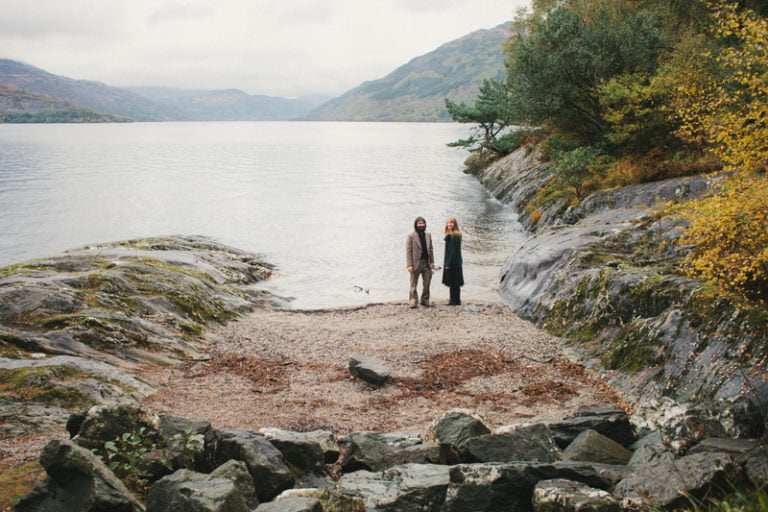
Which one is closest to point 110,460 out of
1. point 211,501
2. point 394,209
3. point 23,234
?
point 211,501

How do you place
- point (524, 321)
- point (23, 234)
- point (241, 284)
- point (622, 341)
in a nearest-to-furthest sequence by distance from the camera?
point (622, 341)
point (524, 321)
point (241, 284)
point (23, 234)

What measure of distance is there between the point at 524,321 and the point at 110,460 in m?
11.9

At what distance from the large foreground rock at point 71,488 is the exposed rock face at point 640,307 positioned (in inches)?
295

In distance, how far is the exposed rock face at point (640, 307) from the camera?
7816 millimetres

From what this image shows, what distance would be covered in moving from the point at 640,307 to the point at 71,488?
10.3 meters

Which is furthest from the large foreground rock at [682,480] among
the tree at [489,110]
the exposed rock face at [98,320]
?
the tree at [489,110]

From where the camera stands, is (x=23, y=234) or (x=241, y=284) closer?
(x=241, y=284)

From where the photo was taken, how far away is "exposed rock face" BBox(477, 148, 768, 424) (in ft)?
25.6

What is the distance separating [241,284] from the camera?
2141 cm

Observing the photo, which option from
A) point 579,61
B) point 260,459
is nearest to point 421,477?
point 260,459

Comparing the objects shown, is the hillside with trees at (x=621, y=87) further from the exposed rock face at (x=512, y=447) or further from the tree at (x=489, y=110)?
the tree at (x=489, y=110)

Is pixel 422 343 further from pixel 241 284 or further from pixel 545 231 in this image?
pixel 241 284

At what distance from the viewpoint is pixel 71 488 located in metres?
4.62

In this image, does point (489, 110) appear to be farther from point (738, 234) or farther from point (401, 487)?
point (401, 487)
